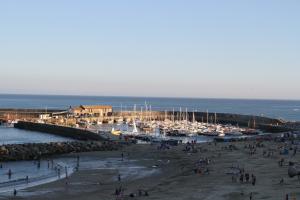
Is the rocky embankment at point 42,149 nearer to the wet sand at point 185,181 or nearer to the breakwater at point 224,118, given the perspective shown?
the wet sand at point 185,181

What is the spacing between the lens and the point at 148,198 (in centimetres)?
3669

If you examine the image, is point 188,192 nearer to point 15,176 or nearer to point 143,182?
point 143,182

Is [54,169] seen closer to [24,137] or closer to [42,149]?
[42,149]

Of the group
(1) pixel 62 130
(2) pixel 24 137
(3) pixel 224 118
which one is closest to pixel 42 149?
(2) pixel 24 137

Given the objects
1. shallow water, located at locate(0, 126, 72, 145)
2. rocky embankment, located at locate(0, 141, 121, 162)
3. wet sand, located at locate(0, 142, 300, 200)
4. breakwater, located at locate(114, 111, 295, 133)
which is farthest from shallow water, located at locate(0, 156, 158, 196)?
breakwater, located at locate(114, 111, 295, 133)

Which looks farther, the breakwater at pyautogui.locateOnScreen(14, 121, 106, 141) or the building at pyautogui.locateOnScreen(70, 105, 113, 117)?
the building at pyautogui.locateOnScreen(70, 105, 113, 117)

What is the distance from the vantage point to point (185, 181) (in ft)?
146

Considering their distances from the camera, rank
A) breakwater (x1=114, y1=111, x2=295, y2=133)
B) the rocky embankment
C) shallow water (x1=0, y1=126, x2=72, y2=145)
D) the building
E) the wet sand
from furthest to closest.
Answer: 1. the building
2. breakwater (x1=114, y1=111, x2=295, y2=133)
3. shallow water (x1=0, y1=126, x2=72, y2=145)
4. the rocky embankment
5. the wet sand

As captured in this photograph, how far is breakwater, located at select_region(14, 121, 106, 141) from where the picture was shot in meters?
91.8

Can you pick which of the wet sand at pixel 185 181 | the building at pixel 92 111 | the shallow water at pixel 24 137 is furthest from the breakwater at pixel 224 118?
the wet sand at pixel 185 181

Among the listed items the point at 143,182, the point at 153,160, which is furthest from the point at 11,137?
the point at 143,182

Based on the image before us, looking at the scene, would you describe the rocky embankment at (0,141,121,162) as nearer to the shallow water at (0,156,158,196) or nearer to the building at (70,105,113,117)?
the shallow water at (0,156,158,196)

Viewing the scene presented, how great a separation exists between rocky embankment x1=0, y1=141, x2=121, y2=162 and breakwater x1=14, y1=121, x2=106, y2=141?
1211 centimetres

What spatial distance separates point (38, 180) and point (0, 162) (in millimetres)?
13842
